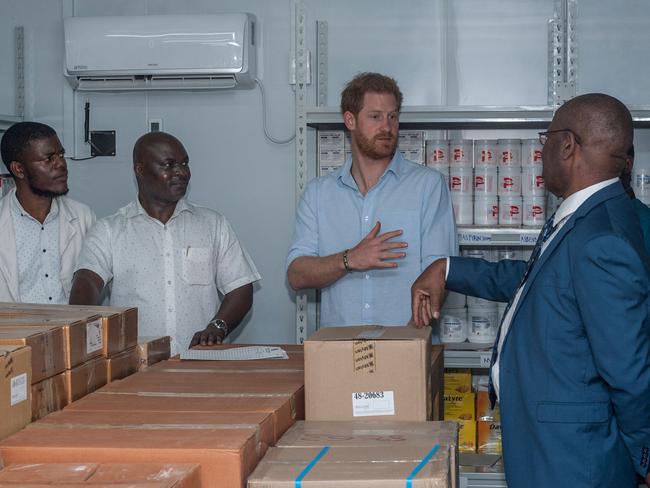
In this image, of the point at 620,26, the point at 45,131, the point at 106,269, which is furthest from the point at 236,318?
the point at 620,26

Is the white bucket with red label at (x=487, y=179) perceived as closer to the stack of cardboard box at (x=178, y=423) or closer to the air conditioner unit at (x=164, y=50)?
the air conditioner unit at (x=164, y=50)

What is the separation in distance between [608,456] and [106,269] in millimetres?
1887

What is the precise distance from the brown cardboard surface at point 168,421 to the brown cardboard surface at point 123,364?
1.08 ft

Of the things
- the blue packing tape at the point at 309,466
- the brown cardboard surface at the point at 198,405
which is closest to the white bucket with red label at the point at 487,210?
the brown cardboard surface at the point at 198,405

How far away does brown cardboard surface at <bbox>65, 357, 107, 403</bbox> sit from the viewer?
1817mm

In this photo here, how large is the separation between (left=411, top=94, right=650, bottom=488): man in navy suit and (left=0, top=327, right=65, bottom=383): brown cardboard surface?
3.24 ft

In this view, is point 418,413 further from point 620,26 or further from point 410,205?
point 620,26

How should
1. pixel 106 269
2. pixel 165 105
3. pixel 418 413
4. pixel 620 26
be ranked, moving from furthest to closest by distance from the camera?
pixel 165 105, pixel 620 26, pixel 106 269, pixel 418 413

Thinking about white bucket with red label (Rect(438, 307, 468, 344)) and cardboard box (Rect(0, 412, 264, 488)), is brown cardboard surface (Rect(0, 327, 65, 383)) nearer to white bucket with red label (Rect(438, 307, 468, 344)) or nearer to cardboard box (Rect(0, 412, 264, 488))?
cardboard box (Rect(0, 412, 264, 488))

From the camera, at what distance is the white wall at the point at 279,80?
3604 mm

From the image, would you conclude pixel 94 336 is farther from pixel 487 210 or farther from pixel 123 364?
pixel 487 210

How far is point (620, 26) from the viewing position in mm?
3584

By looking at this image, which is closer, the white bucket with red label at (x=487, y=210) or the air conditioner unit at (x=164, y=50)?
the white bucket with red label at (x=487, y=210)

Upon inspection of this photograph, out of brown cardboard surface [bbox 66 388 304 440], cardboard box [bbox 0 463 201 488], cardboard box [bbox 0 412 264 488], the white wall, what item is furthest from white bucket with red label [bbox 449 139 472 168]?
cardboard box [bbox 0 463 201 488]
